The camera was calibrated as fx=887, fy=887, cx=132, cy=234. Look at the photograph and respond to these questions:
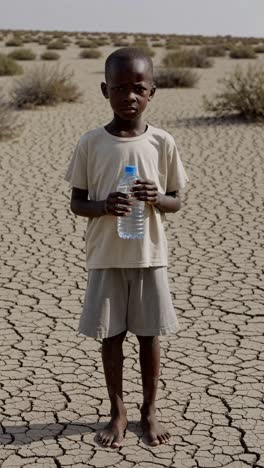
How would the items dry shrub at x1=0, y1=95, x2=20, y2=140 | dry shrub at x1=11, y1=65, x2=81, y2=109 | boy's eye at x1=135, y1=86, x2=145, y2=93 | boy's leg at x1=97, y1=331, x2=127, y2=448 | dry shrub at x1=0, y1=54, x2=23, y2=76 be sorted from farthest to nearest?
dry shrub at x1=0, y1=54, x2=23, y2=76
dry shrub at x1=11, y1=65, x2=81, y2=109
dry shrub at x1=0, y1=95, x2=20, y2=140
boy's leg at x1=97, y1=331, x2=127, y2=448
boy's eye at x1=135, y1=86, x2=145, y2=93

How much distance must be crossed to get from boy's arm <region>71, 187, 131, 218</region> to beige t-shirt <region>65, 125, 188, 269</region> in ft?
0.15

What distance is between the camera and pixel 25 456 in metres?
3.88

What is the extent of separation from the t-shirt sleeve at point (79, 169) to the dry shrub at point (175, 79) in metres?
18.6

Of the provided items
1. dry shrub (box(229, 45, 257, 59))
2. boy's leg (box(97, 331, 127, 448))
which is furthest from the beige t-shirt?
dry shrub (box(229, 45, 257, 59))

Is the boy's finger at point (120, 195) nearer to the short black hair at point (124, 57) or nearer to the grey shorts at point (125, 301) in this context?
the grey shorts at point (125, 301)

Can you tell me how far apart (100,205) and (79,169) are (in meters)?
0.21

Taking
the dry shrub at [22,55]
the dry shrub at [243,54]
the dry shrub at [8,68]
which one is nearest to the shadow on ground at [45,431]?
the dry shrub at [8,68]

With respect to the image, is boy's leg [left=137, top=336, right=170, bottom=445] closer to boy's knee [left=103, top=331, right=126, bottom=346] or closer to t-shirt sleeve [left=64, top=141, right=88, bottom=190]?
boy's knee [left=103, top=331, right=126, bottom=346]

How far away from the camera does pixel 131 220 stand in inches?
142

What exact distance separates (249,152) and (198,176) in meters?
1.91

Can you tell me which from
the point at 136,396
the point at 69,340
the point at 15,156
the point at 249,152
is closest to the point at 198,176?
the point at 249,152

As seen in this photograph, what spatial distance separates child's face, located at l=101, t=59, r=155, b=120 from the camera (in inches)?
139

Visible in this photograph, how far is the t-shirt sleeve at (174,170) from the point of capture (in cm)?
372

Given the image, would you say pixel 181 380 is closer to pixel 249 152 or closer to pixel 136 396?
pixel 136 396
